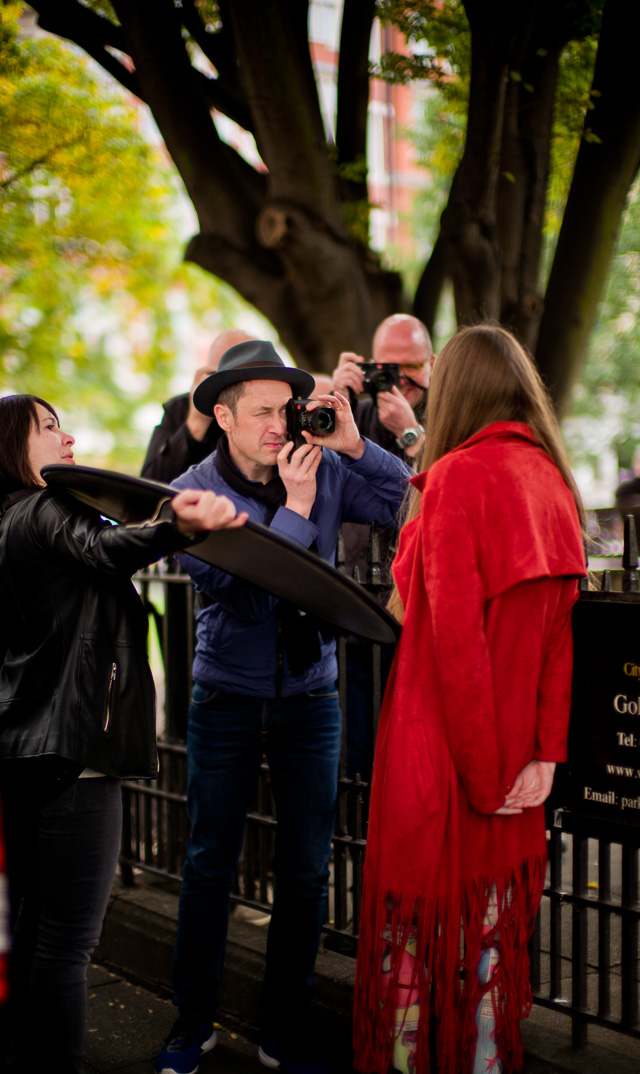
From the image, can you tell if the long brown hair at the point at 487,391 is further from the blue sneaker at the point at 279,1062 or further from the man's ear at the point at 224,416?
the blue sneaker at the point at 279,1062

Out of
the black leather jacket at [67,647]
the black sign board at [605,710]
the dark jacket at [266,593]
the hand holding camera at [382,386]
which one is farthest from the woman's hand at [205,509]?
the hand holding camera at [382,386]

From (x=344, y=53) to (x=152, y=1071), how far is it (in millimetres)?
5430

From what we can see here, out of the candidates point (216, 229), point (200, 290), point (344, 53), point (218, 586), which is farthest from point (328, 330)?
point (200, 290)

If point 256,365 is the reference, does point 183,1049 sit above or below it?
below

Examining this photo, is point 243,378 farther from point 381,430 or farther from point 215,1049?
point 215,1049

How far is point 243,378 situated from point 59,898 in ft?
5.34

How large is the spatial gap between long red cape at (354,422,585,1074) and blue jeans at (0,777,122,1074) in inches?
28.6

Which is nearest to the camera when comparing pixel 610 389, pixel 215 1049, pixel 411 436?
pixel 215 1049

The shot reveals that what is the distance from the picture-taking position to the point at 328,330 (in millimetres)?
5684

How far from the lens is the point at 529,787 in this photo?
225 centimetres

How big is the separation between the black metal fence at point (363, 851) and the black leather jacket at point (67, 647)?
3.34 feet

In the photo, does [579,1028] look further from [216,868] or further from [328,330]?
[328,330]

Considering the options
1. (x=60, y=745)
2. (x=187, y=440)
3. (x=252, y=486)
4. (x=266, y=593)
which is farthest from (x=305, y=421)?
(x=187, y=440)

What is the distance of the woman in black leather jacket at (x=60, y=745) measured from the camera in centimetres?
243
